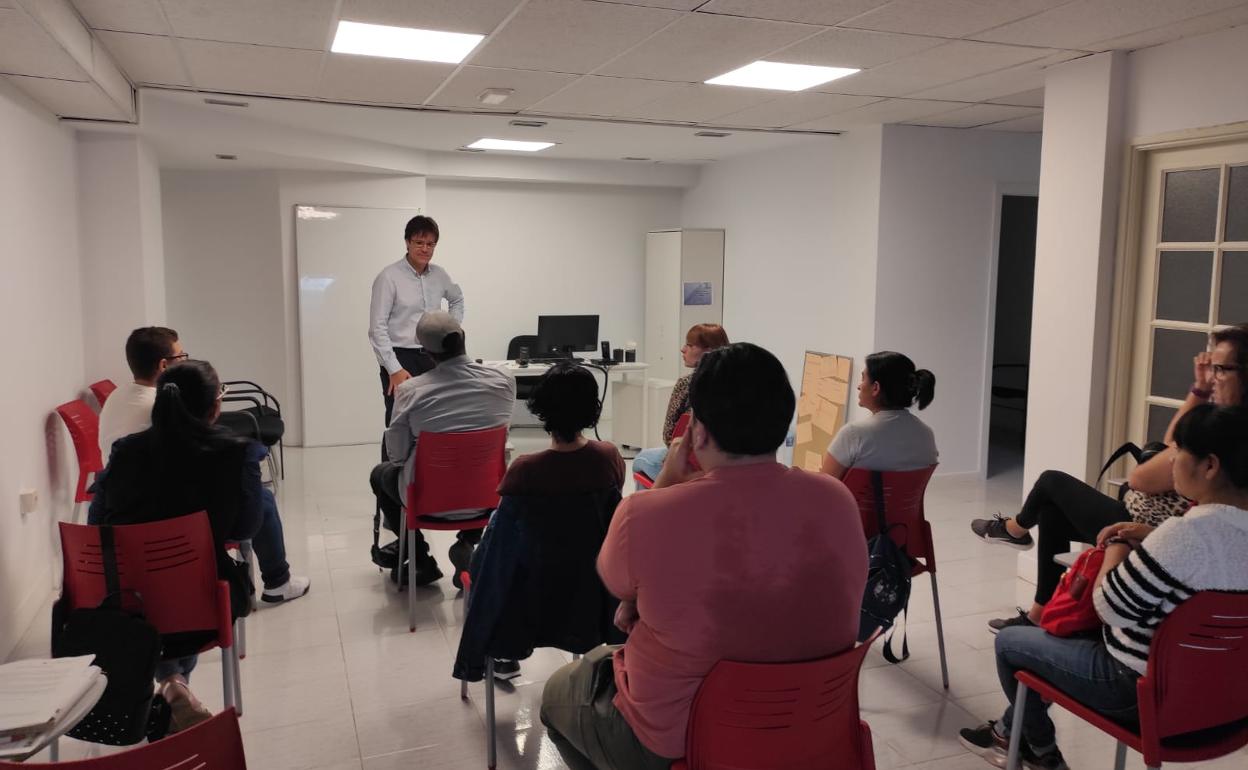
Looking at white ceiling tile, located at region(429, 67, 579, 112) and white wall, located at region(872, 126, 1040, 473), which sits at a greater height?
white ceiling tile, located at region(429, 67, 579, 112)

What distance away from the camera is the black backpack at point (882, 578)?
3080mm

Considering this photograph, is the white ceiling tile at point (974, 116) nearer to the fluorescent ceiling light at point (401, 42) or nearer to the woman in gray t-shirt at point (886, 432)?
the woman in gray t-shirt at point (886, 432)

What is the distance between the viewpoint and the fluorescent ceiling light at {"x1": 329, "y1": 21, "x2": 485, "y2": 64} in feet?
12.5

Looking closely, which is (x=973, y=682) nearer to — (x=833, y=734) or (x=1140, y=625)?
(x=1140, y=625)

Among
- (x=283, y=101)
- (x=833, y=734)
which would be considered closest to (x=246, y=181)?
(x=283, y=101)

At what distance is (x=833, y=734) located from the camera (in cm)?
172

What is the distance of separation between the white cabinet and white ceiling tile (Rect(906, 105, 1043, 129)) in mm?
2702

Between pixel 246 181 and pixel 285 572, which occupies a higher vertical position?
pixel 246 181

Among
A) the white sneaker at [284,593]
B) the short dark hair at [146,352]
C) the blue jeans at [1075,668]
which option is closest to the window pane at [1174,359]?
the blue jeans at [1075,668]

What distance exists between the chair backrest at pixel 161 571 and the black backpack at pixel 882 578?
2094mm

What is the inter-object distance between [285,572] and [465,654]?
1.99 m

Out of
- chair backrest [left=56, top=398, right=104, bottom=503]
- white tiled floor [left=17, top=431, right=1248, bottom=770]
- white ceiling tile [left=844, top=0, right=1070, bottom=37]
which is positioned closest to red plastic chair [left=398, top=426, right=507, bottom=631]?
white tiled floor [left=17, top=431, right=1248, bottom=770]

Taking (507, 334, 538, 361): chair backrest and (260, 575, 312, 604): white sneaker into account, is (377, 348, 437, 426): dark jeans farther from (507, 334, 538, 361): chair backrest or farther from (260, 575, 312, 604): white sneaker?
(507, 334, 538, 361): chair backrest

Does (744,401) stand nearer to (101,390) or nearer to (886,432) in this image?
(886,432)
